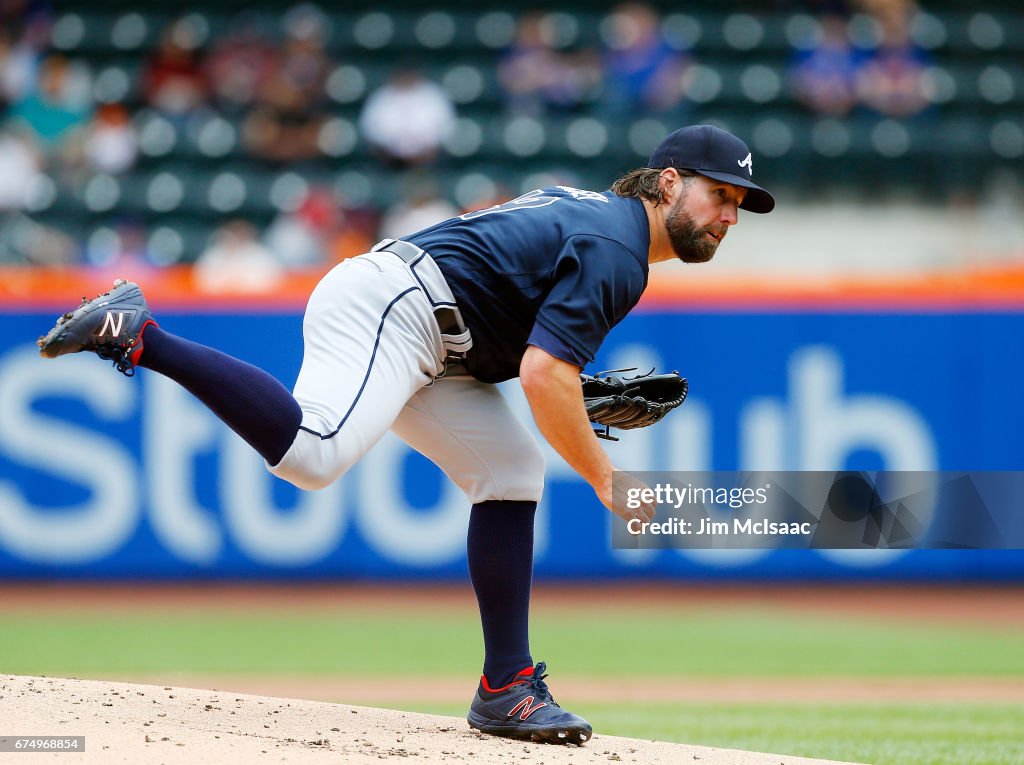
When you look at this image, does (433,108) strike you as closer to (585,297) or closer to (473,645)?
(473,645)

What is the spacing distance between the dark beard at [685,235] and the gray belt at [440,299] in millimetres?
656

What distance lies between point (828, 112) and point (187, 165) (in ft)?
17.2

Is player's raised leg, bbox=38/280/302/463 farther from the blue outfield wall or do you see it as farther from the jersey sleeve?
the blue outfield wall

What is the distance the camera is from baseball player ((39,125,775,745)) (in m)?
3.49

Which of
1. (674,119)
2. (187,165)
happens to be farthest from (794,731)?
(187,165)

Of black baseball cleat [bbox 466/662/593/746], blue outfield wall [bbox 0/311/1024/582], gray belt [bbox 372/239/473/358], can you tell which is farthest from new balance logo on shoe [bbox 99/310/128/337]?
blue outfield wall [bbox 0/311/1024/582]

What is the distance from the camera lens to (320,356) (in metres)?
3.70

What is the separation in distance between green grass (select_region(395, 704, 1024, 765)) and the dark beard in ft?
5.25

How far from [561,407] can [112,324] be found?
1177 millimetres

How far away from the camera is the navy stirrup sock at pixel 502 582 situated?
3.93m

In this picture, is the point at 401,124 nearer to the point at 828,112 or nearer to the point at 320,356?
the point at 828,112

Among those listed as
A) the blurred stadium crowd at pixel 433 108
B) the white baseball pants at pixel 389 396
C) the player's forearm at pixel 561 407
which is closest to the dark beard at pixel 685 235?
the player's forearm at pixel 561 407

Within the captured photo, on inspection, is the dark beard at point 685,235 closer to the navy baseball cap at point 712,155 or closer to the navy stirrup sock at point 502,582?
the navy baseball cap at point 712,155

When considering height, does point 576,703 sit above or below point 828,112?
below
